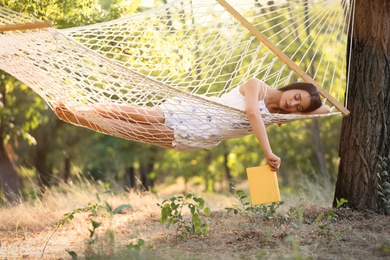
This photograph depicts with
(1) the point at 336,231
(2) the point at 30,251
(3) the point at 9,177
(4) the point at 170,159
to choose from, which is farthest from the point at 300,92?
(4) the point at 170,159

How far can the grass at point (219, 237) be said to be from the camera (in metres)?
2.51

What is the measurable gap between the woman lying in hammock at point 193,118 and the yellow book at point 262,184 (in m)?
0.04

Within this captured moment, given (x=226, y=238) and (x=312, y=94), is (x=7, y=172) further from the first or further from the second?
(x=312, y=94)

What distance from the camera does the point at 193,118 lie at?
2.84 meters

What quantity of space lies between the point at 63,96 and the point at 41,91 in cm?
13

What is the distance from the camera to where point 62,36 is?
2514 mm

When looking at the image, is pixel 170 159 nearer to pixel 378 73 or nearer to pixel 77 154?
pixel 77 154

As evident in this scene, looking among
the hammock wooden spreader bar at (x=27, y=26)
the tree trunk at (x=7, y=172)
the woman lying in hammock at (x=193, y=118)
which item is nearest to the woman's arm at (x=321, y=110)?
the woman lying in hammock at (x=193, y=118)

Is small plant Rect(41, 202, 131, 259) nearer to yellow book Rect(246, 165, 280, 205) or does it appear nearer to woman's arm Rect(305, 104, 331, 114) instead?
yellow book Rect(246, 165, 280, 205)

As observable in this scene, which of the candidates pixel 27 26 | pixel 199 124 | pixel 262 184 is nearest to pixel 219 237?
pixel 262 184

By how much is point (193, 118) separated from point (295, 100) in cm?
53

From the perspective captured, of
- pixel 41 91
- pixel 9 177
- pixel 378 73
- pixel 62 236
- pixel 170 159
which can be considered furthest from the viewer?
pixel 170 159

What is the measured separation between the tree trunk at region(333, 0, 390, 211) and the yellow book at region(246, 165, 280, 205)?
79cm

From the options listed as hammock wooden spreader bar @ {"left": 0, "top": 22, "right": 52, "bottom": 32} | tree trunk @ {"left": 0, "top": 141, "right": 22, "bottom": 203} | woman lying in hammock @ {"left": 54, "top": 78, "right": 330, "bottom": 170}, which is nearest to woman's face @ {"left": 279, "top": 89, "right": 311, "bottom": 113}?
woman lying in hammock @ {"left": 54, "top": 78, "right": 330, "bottom": 170}
